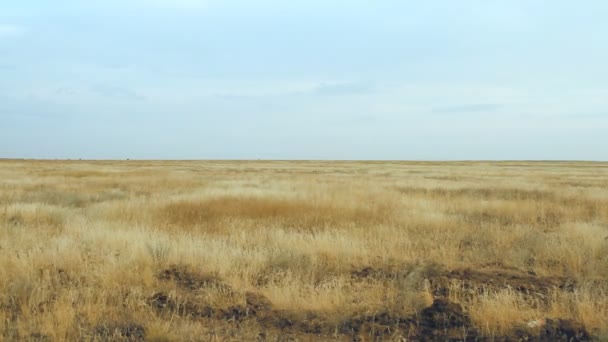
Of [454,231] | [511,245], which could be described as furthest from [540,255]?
[454,231]

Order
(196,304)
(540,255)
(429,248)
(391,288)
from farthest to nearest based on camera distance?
(429,248), (540,255), (391,288), (196,304)

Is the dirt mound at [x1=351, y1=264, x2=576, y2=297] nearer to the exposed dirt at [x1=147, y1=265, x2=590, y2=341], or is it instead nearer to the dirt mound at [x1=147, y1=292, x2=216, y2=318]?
the exposed dirt at [x1=147, y1=265, x2=590, y2=341]

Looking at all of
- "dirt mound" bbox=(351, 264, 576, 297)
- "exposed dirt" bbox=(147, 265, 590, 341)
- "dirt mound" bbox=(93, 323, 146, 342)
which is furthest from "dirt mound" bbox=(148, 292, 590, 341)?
"dirt mound" bbox=(351, 264, 576, 297)

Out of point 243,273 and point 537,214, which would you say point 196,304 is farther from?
point 537,214

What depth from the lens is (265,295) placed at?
568 centimetres

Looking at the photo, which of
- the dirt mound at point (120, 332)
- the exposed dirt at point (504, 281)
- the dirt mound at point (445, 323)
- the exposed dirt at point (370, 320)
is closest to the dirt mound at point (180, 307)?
the exposed dirt at point (370, 320)

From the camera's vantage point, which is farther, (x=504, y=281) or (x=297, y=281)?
(x=504, y=281)

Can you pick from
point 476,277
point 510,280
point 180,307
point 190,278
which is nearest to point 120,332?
point 180,307

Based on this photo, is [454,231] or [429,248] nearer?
[429,248]

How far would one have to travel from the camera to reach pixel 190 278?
647cm

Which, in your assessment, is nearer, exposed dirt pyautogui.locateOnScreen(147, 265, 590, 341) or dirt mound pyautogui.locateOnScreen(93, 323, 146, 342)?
dirt mound pyautogui.locateOnScreen(93, 323, 146, 342)

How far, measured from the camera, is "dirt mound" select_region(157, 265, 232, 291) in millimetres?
6137

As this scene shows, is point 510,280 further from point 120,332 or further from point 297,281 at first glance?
point 120,332

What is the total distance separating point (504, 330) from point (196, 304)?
3.40 metres
